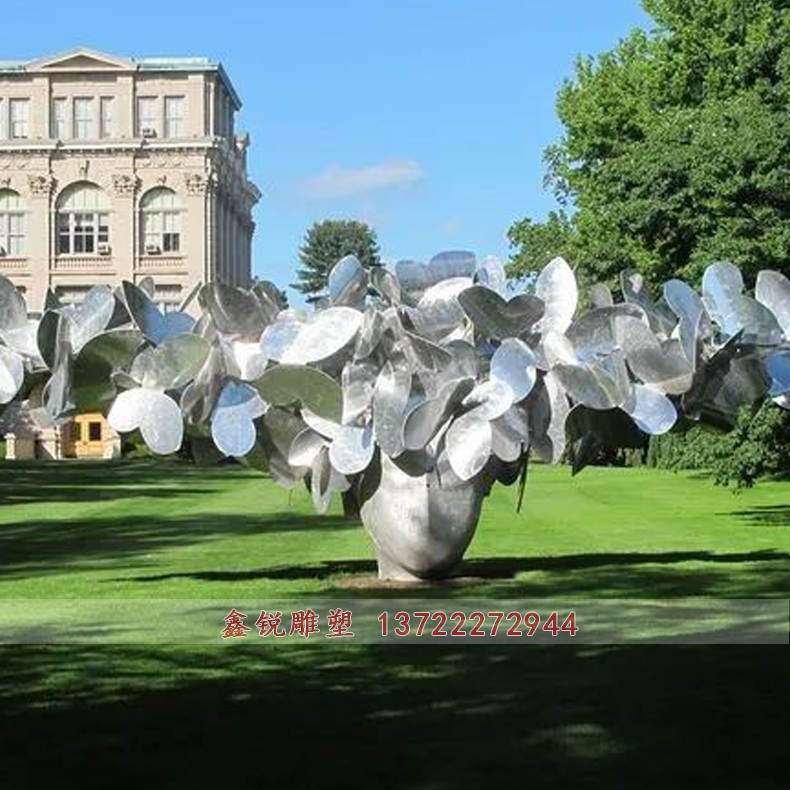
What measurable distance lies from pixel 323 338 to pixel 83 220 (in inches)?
2808

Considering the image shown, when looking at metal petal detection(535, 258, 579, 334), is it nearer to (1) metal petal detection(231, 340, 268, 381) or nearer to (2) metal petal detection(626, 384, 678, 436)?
(2) metal petal detection(626, 384, 678, 436)

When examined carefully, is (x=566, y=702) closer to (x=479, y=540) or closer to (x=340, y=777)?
(x=340, y=777)

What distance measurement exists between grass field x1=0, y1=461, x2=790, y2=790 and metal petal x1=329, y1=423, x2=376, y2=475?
4.79 feet

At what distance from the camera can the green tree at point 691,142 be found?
24.3 m

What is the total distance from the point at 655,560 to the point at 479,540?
3.70m

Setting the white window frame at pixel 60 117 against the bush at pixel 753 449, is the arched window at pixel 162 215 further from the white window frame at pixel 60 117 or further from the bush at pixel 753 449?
the bush at pixel 753 449

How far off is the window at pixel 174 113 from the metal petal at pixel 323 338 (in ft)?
231

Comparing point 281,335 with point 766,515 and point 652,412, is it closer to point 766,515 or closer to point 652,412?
point 652,412

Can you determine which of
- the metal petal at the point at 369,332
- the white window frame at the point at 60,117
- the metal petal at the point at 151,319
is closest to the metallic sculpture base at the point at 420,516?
the metal petal at the point at 369,332

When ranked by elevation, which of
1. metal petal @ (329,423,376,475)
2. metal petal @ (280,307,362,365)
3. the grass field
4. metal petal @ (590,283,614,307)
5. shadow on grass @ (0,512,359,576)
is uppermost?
metal petal @ (590,283,614,307)

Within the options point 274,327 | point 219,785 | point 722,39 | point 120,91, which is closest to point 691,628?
point 274,327

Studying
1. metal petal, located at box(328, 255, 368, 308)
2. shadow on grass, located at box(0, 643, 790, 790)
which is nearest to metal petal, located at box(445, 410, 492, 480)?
metal petal, located at box(328, 255, 368, 308)

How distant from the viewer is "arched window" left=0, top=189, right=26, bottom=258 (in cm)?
8231

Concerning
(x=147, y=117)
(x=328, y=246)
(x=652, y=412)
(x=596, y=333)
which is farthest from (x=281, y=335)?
(x=328, y=246)
